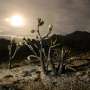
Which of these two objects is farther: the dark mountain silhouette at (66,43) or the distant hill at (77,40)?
the distant hill at (77,40)

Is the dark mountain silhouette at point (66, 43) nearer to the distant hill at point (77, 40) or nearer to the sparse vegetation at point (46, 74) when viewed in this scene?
the distant hill at point (77, 40)

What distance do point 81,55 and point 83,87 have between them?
16.5 m

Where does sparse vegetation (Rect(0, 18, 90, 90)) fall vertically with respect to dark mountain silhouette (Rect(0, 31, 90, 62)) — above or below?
above

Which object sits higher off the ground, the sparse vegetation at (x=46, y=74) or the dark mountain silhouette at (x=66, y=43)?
the sparse vegetation at (x=46, y=74)

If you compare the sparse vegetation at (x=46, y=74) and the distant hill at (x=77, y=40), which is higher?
the sparse vegetation at (x=46, y=74)

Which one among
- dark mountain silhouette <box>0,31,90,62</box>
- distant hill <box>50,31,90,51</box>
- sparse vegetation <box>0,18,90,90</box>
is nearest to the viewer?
sparse vegetation <box>0,18,90,90</box>

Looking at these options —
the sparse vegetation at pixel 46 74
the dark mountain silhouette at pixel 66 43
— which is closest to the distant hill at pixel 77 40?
the dark mountain silhouette at pixel 66 43

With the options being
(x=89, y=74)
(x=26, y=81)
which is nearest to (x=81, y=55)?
(x=89, y=74)

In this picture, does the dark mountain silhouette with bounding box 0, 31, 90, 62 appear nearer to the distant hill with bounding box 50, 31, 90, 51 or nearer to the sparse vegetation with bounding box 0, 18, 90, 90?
the distant hill with bounding box 50, 31, 90, 51

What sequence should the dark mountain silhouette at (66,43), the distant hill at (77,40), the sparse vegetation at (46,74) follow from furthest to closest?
the distant hill at (77,40), the dark mountain silhouette at (66,43), the sparse vegetation at (46,74)

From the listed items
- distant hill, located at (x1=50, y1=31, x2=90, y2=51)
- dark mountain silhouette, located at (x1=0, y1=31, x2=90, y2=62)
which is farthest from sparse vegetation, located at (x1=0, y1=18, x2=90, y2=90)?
distant hill, located at (x1=50, y1=31, x2=90, y2=51)

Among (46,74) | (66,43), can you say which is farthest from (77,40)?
(46,74)

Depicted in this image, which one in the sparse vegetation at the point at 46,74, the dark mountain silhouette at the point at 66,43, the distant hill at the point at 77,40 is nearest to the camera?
the sparse vegetation at the point at 46,74

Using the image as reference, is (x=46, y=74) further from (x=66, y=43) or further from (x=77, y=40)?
(x=77, y=40)
